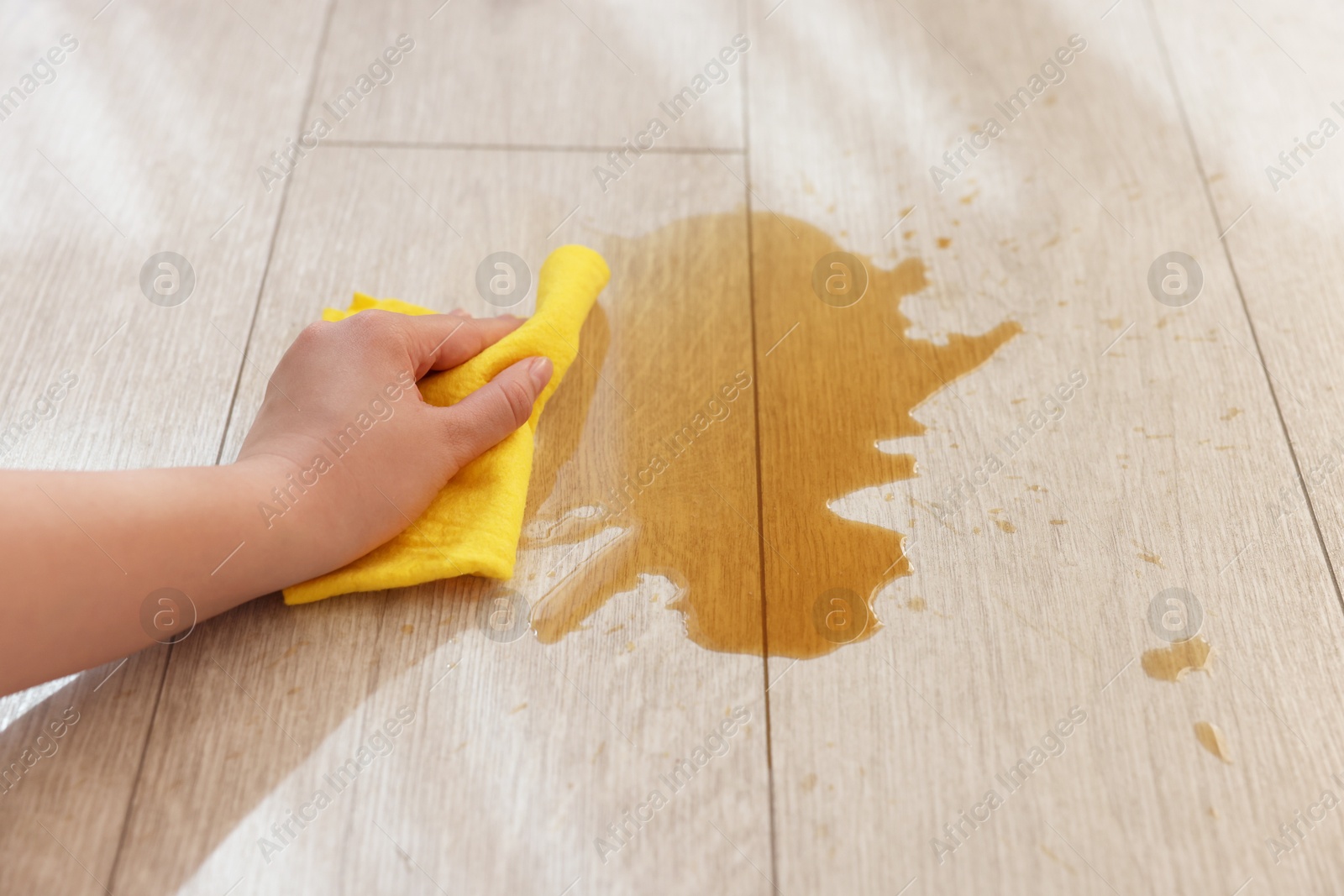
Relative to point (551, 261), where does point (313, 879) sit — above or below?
below

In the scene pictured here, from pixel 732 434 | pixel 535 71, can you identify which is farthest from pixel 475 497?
pixel 535 71

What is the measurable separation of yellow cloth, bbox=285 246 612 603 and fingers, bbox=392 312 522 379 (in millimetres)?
11

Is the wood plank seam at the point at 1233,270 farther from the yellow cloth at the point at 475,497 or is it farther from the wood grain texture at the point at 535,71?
the yellow cloth at the point at 475,497

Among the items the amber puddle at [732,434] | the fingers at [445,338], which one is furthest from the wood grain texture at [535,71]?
the fingers at [445,338]

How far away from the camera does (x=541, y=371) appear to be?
68cm

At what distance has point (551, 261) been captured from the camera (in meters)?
0.76

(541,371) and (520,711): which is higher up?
(541,371)

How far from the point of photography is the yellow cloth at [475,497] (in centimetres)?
61

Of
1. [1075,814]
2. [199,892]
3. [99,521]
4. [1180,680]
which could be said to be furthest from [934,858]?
[99,521]

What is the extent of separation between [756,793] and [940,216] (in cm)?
54

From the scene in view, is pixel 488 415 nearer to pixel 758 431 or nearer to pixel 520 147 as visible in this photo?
pixel 758 431

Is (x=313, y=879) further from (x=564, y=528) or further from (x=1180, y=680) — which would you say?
(x=1180, y=680)

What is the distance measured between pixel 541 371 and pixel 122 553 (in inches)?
11.3

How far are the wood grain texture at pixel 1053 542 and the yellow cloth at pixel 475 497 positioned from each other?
17 centimetres
